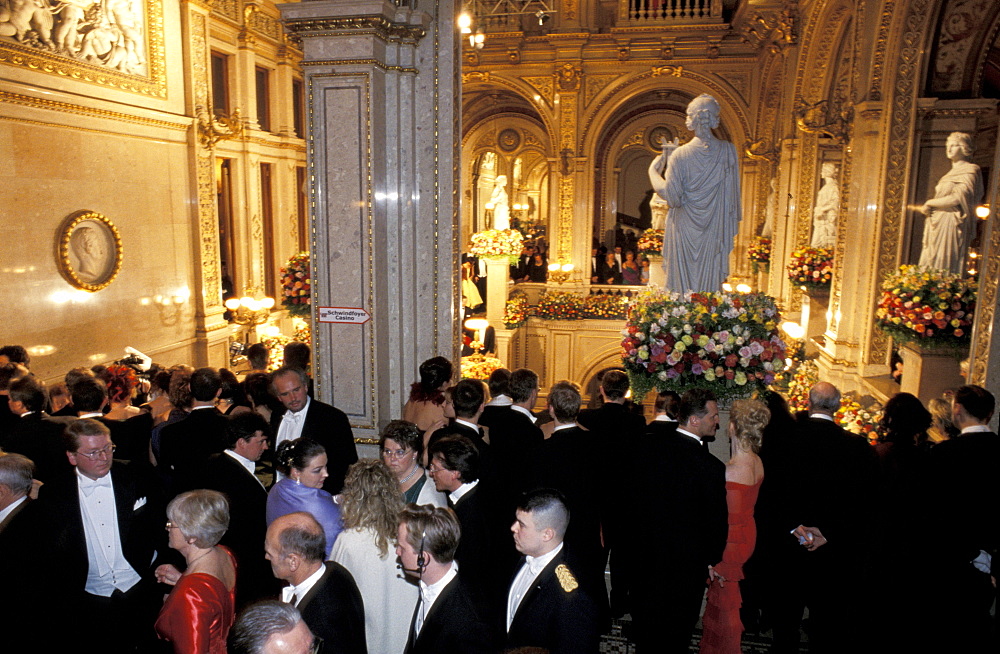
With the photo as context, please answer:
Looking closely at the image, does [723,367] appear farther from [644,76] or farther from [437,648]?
[644,76]

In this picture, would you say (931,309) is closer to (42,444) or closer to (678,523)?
(678,523)

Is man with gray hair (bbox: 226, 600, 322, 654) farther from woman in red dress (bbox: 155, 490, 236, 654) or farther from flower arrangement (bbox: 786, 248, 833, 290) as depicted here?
flower arrangement (bbox: 786, 248, 833, 290)

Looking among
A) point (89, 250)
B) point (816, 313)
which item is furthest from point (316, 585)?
point (816, 313)

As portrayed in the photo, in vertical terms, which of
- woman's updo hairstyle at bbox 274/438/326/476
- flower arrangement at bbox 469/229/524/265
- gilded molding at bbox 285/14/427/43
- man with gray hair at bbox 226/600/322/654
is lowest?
man with gray hair at bbox 226/600/322/654

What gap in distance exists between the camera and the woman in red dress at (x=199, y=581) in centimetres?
255

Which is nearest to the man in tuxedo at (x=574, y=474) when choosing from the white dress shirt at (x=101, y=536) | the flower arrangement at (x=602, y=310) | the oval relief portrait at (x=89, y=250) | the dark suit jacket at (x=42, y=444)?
the white dress shirt at (x=101, y=536)

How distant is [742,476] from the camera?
3855mm

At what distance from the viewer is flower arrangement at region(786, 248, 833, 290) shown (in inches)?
400

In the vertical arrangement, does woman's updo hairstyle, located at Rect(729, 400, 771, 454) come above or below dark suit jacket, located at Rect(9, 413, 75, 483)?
above

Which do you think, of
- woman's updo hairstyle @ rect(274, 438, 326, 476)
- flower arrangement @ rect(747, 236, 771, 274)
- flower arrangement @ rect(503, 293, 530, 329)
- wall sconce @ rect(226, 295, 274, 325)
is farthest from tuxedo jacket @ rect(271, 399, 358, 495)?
flower arrangement @ rect(747, 236, 771, 274)

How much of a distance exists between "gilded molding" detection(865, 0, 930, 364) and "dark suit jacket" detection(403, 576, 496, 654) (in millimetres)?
7405

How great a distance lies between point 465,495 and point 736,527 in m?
1.66

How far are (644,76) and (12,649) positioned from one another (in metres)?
17.3

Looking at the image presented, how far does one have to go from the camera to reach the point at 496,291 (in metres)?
15.3
